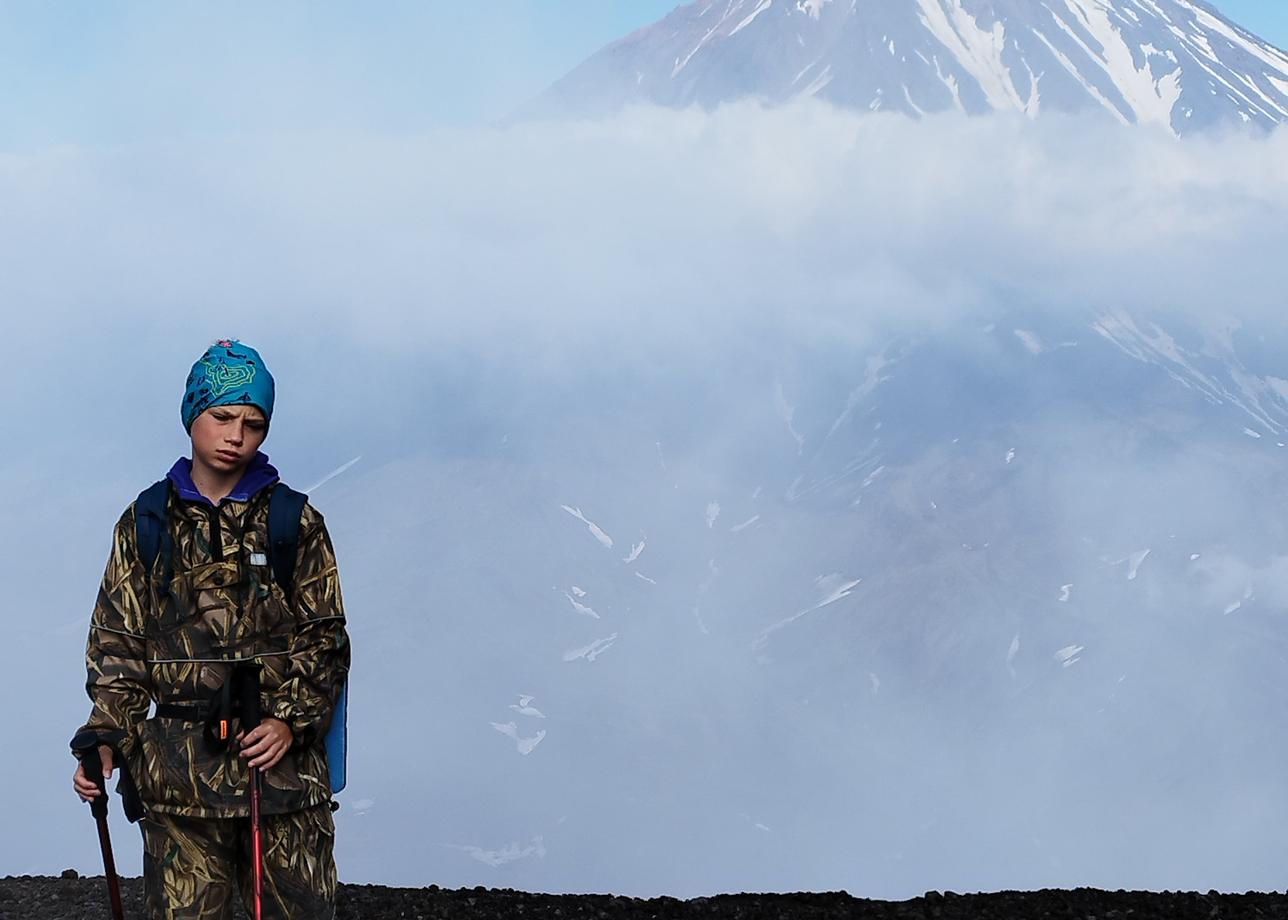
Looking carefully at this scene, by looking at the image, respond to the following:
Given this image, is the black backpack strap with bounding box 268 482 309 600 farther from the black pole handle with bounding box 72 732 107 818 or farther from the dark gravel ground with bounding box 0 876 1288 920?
the dark gravel ground with bounding box 0 876 1288 920

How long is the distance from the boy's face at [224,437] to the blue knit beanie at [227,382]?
0.8 inches

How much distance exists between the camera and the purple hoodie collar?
→ 12.2 ft

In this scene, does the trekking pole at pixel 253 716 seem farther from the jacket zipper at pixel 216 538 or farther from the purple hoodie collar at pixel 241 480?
the purple hoodie collar at pixel 241 480

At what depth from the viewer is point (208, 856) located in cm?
380

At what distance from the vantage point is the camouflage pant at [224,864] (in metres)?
3.78

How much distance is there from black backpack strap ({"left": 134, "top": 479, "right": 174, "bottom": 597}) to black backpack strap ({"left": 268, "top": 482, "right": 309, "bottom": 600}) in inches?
9.6

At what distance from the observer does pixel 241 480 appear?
12.4 ft

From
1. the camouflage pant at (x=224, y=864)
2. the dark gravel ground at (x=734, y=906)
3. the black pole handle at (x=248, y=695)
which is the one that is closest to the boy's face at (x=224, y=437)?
the black pole handle at (x=248, y=695)

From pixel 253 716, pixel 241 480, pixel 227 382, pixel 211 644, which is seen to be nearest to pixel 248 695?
pixel 253 716

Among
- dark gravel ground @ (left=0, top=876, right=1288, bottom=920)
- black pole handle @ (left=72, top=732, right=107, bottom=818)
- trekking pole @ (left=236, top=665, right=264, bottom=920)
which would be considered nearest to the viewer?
black pole handle @ (left=72, top=732, right=107, bottom=818)

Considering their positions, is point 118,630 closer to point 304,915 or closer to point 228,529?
point 228,529

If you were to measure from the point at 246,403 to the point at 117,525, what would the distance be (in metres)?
0.44

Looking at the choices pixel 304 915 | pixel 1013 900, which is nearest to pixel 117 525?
pixel 304 915

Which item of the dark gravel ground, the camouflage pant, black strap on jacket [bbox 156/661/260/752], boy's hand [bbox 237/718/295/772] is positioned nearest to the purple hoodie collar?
black strap on jacket [bbox 156/661/260/752]
